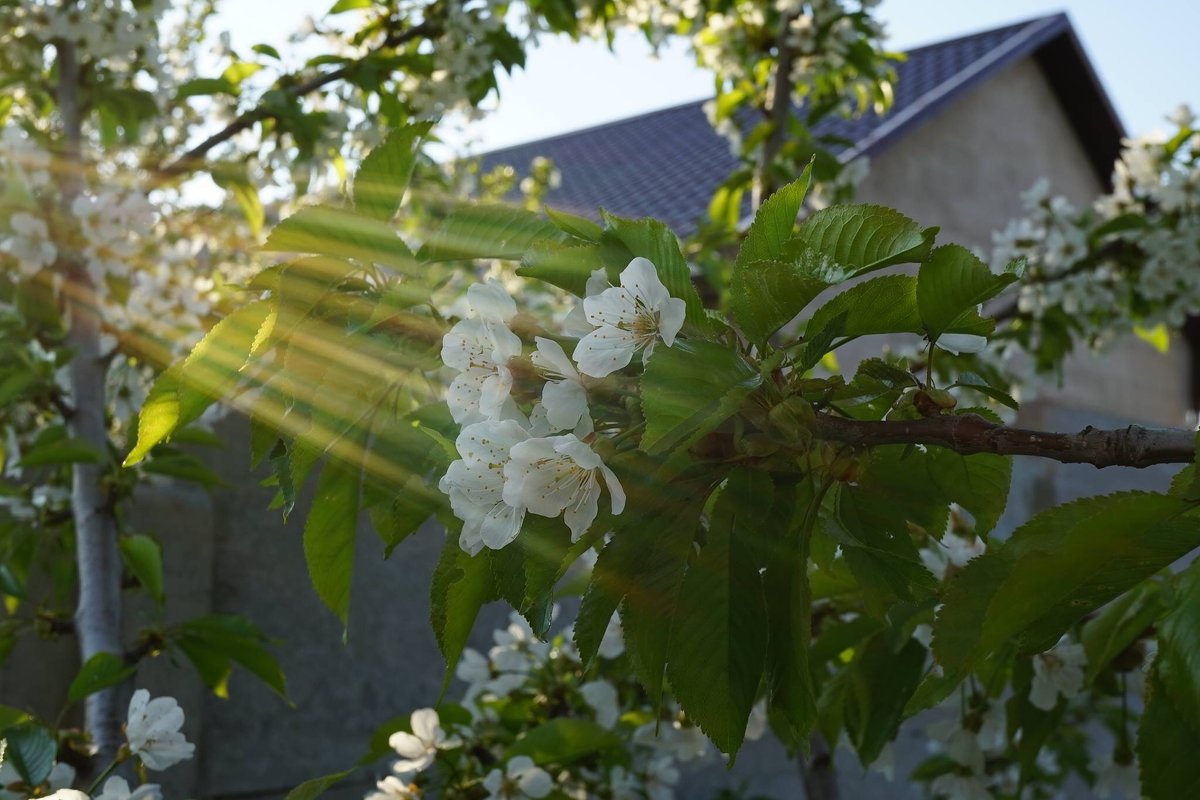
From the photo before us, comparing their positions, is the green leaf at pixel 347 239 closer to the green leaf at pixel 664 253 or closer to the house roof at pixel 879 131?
the green leaf at pixel 664 253

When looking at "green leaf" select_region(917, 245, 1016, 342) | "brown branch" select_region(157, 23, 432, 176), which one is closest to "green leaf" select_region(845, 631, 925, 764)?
"green leaf" select_region(917, 245, 1016, 342)

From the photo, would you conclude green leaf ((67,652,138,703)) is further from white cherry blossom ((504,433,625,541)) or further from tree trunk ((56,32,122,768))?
white cherry blossom ((504,433,625,541))

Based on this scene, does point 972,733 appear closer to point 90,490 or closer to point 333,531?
point 333,531

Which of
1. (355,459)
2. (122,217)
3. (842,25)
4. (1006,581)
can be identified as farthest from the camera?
(842,25)

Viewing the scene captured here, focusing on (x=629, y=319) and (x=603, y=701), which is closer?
(x=629, y=319)

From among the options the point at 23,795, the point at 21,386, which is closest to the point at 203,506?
the point at 21,386

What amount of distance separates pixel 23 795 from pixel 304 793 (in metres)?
0.40

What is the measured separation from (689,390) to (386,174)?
0.37 meters

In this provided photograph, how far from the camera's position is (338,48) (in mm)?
2766

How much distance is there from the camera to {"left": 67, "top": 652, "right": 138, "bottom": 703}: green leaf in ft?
4.83

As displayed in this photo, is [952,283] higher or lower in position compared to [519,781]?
higher

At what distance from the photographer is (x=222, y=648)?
172 cm

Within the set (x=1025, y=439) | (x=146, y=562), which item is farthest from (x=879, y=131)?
(x=1025, y=439)

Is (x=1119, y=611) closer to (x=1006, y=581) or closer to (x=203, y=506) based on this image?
(x=1006, y=581)
